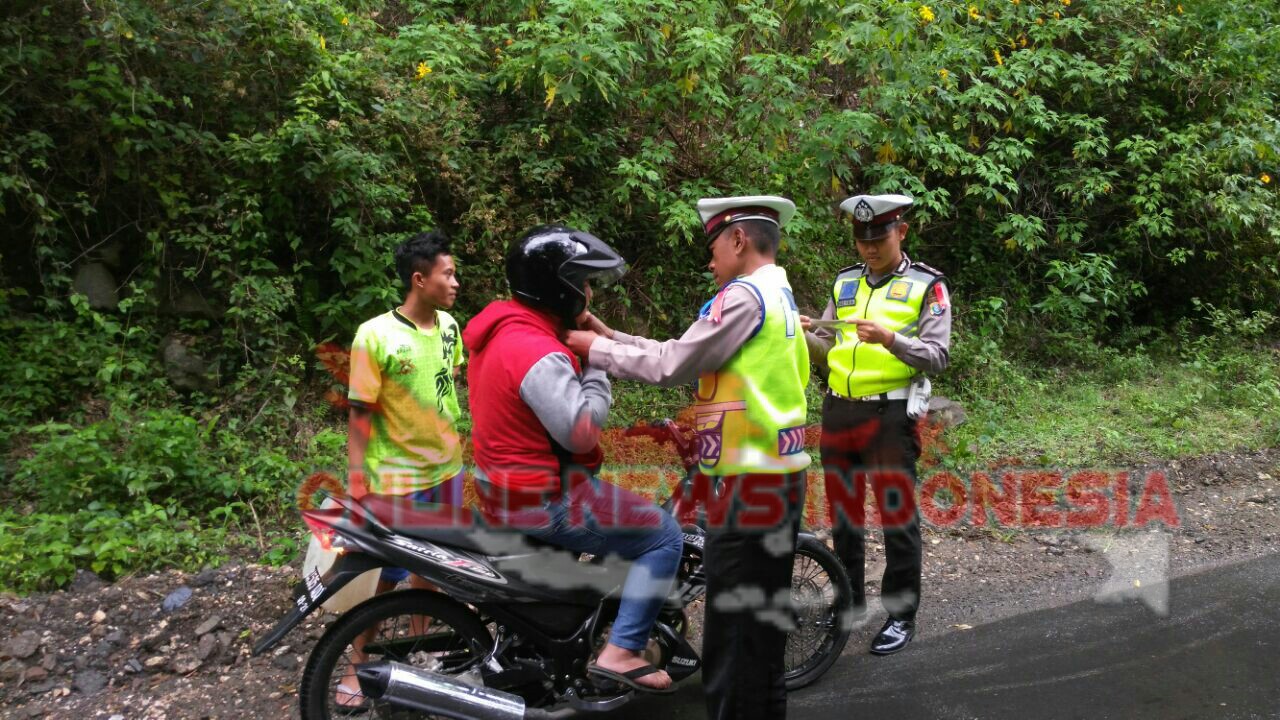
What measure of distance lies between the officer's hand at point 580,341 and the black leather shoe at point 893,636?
2.16 meters

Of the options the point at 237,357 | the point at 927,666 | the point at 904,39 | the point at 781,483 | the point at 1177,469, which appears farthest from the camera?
the point at 904,39

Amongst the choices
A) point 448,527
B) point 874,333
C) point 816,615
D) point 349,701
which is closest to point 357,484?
point 448,527

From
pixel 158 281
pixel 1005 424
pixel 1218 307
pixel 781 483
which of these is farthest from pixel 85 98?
pixel 1218 307

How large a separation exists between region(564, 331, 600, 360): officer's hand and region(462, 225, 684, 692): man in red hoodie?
35 millimetres

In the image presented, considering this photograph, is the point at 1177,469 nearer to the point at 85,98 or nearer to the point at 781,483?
the point at 781,483

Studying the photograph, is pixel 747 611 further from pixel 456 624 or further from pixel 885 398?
pixel 885 398

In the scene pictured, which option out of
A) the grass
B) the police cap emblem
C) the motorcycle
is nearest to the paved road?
the motorcycle

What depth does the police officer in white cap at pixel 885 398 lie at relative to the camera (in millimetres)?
4055

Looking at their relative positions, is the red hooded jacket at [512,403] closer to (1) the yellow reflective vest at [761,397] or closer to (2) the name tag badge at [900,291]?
(1) the yellow reflective vest at [761,397]

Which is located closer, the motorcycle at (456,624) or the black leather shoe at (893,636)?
the motorcycle at (456,624)

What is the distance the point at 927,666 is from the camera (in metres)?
3.93

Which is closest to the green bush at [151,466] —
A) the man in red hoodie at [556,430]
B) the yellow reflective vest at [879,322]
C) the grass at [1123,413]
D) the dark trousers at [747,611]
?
the man in red hoodie at [556,430]

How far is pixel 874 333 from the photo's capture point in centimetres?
374

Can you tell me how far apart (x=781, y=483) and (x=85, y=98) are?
17.0 ft
